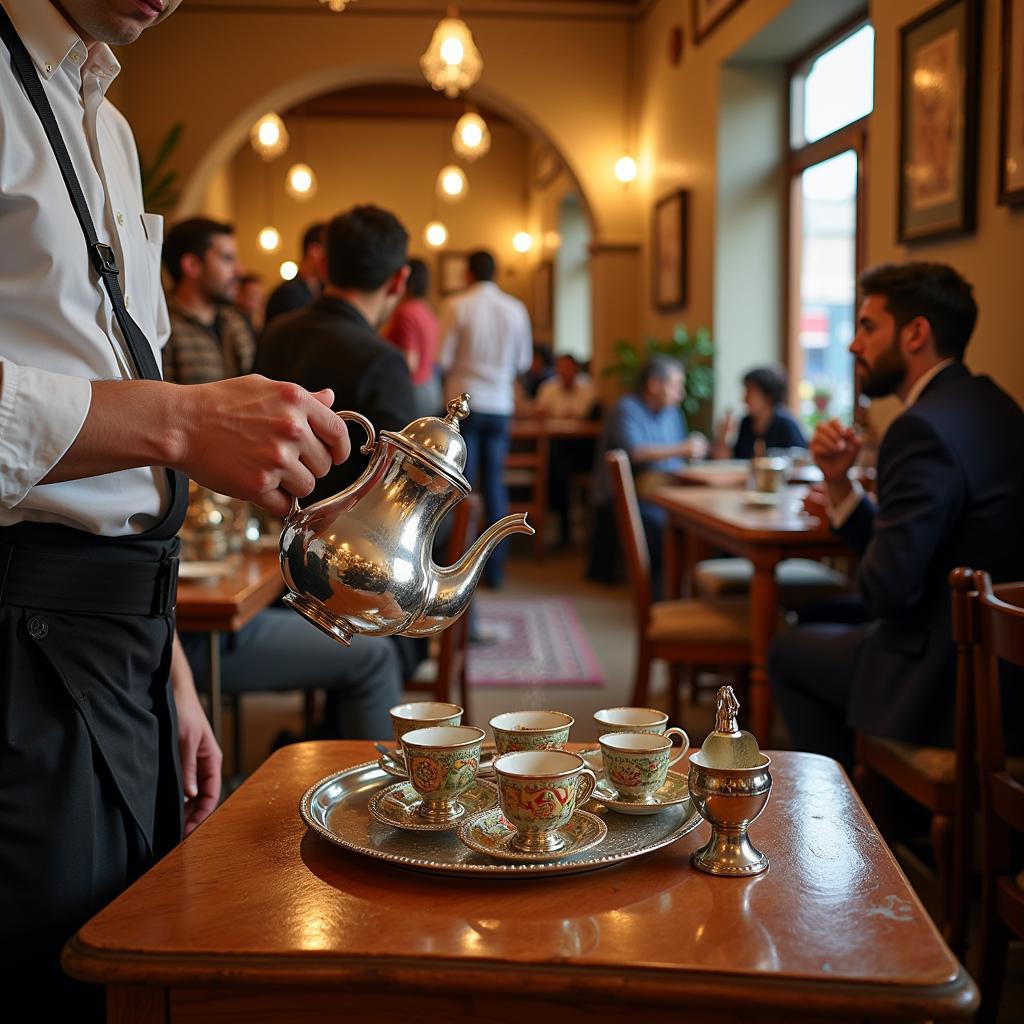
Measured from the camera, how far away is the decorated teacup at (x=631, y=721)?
1.26 meters

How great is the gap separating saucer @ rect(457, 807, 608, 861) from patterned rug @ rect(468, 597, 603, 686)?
3422 millimetres

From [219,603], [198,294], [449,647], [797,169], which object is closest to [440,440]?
[219,603]

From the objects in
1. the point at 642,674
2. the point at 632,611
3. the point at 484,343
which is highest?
the point at 484,343

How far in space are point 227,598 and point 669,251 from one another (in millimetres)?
5296

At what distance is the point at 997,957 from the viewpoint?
75.7 inches

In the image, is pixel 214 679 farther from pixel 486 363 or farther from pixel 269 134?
pixel 269 134

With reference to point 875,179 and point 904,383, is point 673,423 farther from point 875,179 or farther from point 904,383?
point 904,383

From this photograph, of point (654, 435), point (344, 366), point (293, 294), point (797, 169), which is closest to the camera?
point (344, 366)

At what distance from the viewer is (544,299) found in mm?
12844

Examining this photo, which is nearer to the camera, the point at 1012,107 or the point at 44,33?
the point at 44,33

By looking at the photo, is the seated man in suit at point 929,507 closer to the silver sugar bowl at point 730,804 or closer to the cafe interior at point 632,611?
the cafe interior at point 632,611

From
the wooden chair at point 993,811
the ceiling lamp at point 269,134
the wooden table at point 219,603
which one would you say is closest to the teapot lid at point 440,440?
the wooden chair at point 993,811

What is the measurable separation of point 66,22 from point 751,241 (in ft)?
17.7

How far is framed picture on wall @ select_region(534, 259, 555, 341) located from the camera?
12.3 meters
